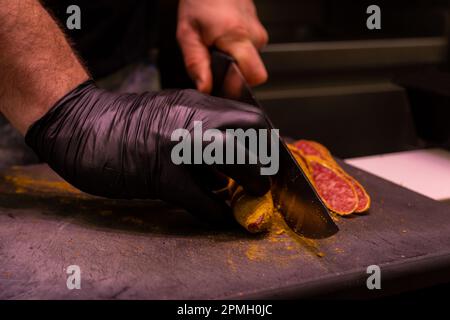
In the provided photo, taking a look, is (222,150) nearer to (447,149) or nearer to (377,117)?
(447,149)

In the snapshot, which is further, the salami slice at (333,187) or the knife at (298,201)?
the salami slice at (333,187)

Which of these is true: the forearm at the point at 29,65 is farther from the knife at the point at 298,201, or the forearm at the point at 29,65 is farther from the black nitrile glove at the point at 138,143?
the knife at the point at 298,201

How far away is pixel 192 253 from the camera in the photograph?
127 cm

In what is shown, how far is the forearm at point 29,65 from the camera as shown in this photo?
1.42 meters

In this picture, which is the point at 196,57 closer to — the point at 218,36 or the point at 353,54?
the point at 218,36


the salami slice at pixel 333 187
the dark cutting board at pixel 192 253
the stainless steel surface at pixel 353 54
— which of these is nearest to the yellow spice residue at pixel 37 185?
the dark cutting board at pixel 192 253

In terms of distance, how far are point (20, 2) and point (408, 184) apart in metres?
1.38

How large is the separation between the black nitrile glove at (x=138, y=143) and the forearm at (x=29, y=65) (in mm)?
40

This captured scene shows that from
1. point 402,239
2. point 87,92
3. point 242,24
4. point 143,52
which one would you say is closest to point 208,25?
point 242,24

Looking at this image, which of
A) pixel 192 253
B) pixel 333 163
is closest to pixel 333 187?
pixel 333 163

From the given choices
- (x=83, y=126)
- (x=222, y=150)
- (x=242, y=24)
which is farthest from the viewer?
(x=242, y=24)

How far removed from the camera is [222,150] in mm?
1311

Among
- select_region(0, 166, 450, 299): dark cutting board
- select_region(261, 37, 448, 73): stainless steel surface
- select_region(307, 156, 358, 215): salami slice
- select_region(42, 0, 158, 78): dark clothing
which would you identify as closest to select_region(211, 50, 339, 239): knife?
select_region(0, 166, 450, 299): dark cutting board

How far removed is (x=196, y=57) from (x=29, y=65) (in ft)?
2.82
